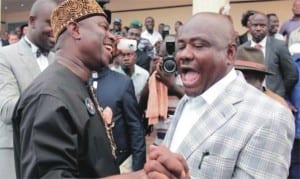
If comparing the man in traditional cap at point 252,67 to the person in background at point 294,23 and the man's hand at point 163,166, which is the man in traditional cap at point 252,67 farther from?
the person in background at point 294,23

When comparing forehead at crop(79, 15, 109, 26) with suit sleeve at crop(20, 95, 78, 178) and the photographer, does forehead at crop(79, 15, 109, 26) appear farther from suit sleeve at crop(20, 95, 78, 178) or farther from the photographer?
the photographer

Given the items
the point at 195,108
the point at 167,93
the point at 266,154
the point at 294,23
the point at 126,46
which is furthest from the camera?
the point at 294,23

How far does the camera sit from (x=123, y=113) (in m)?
4.07

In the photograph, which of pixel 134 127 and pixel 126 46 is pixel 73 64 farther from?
pixel 126 46

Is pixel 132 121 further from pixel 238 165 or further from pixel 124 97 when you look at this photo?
pixel 238 165

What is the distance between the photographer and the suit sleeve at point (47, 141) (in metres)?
1.79

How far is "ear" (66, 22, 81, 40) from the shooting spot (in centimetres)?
219

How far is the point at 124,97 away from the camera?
159 inches

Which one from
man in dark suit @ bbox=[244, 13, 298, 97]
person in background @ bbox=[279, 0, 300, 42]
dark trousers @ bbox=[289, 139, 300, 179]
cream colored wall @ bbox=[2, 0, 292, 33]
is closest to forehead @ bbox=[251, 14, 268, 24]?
man in dark suit @ bbox=[244, 13, 298, 97]

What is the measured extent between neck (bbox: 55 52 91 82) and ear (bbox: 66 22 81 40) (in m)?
0.09

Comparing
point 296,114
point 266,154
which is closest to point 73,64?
point 266,154

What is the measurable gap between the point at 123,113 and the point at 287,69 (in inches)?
85.1

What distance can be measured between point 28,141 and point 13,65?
163 cm

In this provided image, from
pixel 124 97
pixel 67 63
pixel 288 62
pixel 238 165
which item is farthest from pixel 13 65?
pixel 288 62
